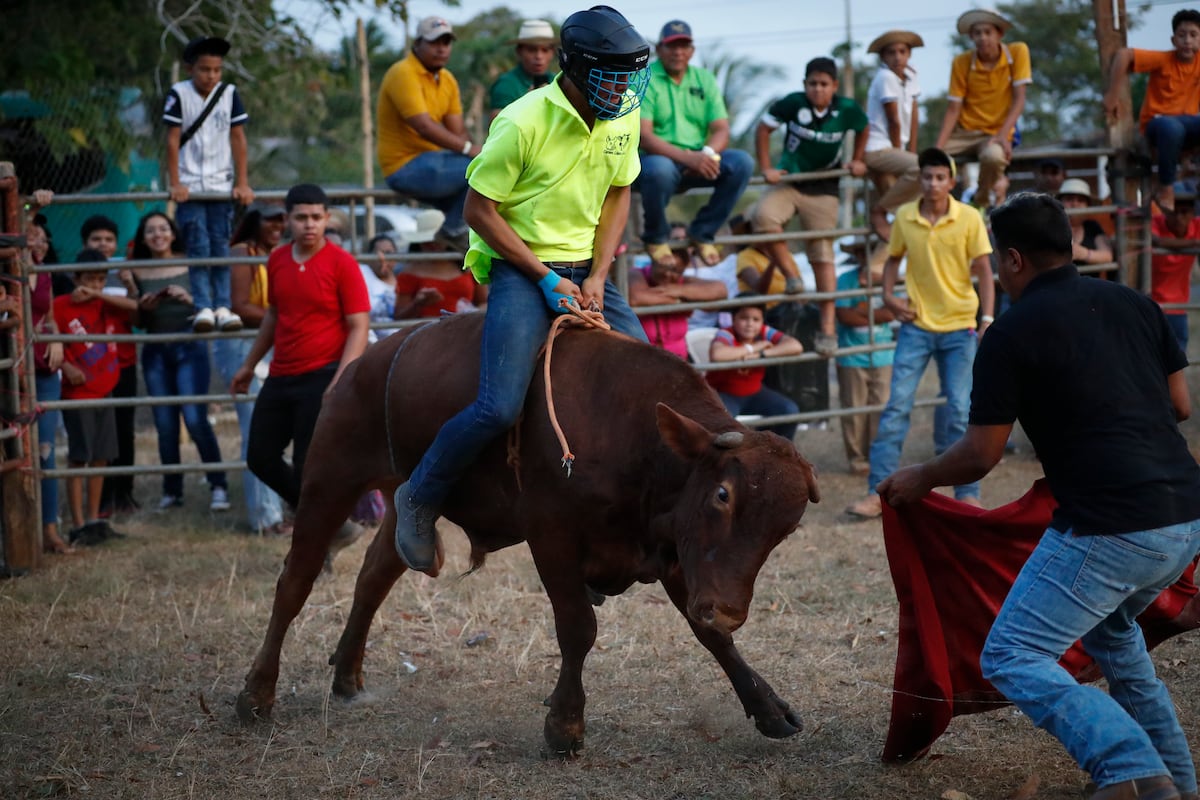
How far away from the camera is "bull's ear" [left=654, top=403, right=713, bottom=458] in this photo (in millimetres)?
4176

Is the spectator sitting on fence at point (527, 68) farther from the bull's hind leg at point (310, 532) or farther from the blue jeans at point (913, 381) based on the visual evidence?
the bull's hind leg at point (310, 532)

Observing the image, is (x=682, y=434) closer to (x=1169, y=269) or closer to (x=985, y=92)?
(x=985, y=92)

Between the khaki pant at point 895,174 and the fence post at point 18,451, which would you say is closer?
the fence post at point 18,451

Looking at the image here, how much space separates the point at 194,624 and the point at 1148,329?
16.3ft

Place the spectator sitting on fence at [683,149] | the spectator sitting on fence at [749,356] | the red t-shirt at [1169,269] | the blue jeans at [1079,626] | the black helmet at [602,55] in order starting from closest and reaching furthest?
1. the blue jeans at [1079,626]
2. the black helmet at [602,55]
3. the spectator sitting on fence at [683,149]
4. the spectator sitting on fence at [749,356]
5. the red t-shirt at [1169,269]

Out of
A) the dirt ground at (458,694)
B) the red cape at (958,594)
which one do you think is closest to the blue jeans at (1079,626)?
the red cape at (958,594)

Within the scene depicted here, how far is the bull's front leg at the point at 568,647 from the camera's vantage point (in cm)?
470

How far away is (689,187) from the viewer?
916cm

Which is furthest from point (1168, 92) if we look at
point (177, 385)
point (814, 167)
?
point (177, 385)

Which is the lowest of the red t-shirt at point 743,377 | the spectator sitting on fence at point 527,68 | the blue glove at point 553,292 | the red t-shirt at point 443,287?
the red t-shirt at point 743,377

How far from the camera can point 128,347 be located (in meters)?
9.42

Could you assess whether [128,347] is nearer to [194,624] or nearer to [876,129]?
[194,624]

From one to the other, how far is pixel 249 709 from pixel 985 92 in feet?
26.1

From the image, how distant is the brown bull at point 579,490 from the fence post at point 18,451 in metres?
3.15
